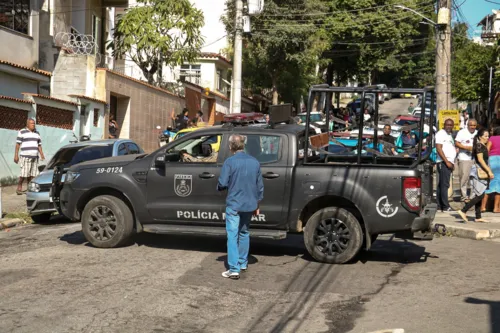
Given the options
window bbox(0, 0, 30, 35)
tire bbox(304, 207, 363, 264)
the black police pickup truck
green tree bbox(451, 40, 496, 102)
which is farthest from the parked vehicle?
green tree bbox(451, 40, 496, 102)

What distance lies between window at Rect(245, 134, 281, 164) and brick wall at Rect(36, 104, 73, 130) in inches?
487

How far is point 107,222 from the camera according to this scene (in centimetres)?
990

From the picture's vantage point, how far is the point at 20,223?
13359mm

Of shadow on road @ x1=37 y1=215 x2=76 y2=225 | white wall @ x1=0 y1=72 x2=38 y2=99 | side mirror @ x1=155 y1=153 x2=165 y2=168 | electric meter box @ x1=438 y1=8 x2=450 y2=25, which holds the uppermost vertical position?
electric meter box @ x1=438 y1=8 x2=450 y2=25

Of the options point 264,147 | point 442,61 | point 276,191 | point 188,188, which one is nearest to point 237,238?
point 276,191

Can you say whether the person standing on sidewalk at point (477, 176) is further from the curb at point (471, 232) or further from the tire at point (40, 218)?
the tire at point (40, 218)

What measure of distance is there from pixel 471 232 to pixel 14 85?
15.0m

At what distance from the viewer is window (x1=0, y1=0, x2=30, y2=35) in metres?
22.4

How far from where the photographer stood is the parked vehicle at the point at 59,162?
1291 cm

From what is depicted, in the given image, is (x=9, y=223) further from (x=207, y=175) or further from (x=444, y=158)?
(x=444, y=158)

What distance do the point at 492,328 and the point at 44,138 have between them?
55.5 ft

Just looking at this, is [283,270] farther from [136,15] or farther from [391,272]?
[136,15]

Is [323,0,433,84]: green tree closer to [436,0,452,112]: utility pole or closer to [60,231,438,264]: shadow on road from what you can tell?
[436,0,452,112]: utility pole

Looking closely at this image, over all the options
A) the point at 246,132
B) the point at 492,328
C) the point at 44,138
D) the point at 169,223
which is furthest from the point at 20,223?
the point at 492,328
